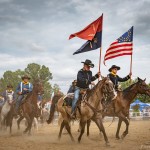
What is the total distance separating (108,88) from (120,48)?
15.3 ft

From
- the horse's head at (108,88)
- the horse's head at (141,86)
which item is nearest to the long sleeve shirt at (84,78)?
the horse's head at (108,88)

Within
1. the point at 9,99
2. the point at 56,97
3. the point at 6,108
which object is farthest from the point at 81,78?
the point at 6,108

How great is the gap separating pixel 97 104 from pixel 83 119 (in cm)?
81

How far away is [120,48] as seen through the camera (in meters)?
15.7

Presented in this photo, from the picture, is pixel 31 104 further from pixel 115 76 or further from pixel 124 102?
pixel 124 102

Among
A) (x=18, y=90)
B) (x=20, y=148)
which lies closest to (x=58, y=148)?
(x=20, y=148)

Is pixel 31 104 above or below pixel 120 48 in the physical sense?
below

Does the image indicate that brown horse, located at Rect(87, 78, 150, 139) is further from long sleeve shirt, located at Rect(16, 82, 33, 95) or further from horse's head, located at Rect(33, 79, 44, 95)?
long sleeve shirt, located at Rect(16, 82, 33, 95)

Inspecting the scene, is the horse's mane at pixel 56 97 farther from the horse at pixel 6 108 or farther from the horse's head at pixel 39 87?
the horse at pixel 6 108

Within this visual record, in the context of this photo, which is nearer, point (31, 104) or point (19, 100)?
point (31, 104)

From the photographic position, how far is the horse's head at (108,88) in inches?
453

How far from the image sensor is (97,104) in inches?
465

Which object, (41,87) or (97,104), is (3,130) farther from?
(97,104)

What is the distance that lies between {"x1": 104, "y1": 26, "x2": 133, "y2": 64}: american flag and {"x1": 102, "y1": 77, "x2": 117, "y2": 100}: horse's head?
3.87 m
